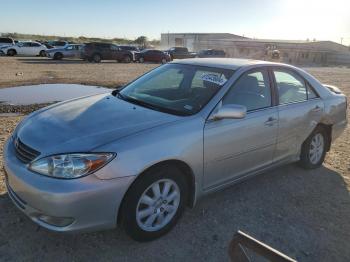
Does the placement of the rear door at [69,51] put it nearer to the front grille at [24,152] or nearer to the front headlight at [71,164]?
the front grille at [24,152]

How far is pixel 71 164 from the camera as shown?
2.83 m

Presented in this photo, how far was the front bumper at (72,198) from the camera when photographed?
108 inches

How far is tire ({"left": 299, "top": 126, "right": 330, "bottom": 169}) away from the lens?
16.7ft

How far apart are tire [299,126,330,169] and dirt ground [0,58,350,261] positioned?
386 millimetres

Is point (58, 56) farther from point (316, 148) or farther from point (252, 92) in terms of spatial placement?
point (252, 92)

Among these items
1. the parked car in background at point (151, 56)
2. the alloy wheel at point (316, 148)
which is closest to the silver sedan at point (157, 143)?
the alloy wheel at point (316, 148)

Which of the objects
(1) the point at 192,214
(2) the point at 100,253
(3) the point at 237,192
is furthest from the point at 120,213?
(3) the point at 237,192

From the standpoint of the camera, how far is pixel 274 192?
4.52m

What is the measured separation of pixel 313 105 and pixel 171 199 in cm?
266

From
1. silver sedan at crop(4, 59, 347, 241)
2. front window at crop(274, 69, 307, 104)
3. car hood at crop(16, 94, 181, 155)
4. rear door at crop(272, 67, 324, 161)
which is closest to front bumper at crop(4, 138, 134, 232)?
silver sedan at crop(4, 59, 347, 241)

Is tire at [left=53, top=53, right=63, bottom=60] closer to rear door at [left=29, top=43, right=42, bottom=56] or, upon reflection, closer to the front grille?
rear door at [left=29, top=43, right=42, bottom=56]

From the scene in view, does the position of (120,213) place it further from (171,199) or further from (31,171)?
(31,171)

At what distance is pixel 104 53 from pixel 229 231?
2859 centimetres

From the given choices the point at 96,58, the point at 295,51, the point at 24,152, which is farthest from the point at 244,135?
the point at 295,51
